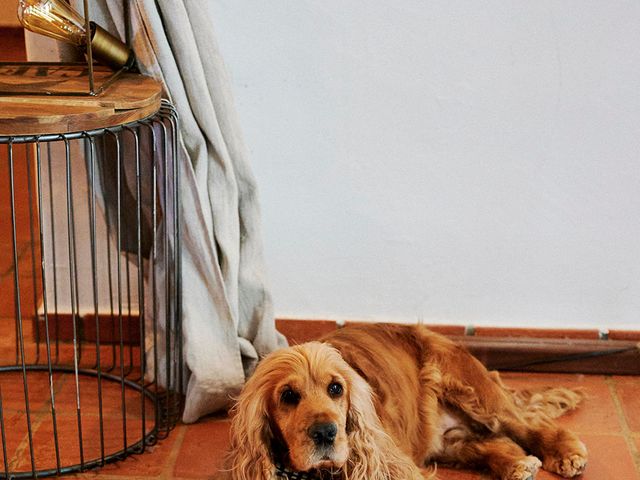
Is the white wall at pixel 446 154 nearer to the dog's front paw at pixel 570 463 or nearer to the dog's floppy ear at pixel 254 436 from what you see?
the dog's front paw at pixel 570 463

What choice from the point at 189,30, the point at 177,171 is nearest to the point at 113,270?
the point at 177,171

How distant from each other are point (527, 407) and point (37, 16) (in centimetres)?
139

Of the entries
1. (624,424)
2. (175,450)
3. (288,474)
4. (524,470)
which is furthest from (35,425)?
(624,424)

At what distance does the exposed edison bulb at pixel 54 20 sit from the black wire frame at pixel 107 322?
229mm

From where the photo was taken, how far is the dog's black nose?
167 centimetres

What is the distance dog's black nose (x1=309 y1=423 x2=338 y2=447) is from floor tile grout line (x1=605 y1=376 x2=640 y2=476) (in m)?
0.81

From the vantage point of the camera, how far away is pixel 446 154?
2.38m

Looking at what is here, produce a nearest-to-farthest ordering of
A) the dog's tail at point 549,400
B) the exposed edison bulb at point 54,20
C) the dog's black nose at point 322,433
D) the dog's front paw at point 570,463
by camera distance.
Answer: the dog's black nose at point 322,433, the exposed edison bulb at point 54,20, the dog's front paw at point 570,463, the dog's tail at point 549,400

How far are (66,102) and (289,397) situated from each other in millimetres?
699

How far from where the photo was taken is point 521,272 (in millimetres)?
2484

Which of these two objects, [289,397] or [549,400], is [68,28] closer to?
[289,397]

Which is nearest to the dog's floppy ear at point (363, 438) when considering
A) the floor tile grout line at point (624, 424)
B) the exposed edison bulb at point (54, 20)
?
the floor tile grout line at point (624, 424)

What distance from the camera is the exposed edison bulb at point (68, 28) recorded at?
196 centimetres

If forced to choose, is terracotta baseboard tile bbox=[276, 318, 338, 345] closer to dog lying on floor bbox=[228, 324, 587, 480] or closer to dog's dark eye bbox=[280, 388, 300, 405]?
dog lying on floor bbox=[228, 324, 587, 480]
